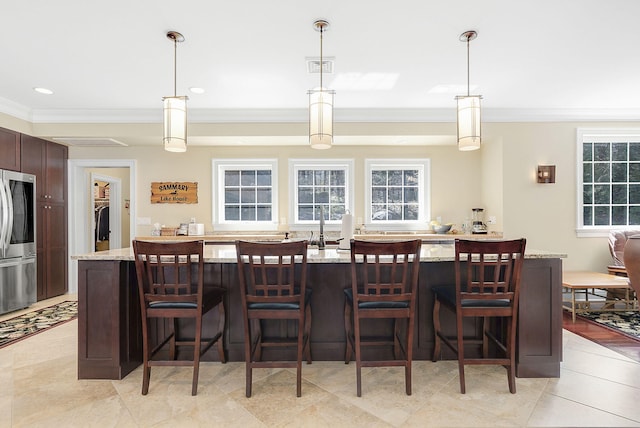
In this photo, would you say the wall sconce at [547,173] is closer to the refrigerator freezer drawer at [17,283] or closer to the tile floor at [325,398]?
the tile floor at [325,398]

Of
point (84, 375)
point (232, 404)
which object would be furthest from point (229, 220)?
point (232, 404)

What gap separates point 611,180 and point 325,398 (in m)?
5.06

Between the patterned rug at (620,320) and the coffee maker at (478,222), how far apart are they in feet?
5.17

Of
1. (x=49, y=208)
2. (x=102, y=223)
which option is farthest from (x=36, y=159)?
(x=102, y=223)

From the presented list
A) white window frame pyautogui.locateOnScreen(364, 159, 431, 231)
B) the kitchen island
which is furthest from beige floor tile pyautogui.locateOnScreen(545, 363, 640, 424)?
white window frame pyautogui.locateOnScreen(364, 159, 431, 231)

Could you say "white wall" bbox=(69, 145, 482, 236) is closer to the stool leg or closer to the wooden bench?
the wooden bench

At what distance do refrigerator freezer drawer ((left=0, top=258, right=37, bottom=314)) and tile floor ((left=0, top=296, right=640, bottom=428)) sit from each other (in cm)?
178

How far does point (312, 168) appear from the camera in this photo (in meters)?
5.33

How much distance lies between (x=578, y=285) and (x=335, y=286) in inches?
111

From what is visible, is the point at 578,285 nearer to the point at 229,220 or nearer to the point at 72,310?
the point at 229,220

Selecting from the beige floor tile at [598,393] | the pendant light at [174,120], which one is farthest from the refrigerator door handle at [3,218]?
the beige floor tile at [598,393]

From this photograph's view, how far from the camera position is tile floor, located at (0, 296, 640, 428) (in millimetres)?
1921

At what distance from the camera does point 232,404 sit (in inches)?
82.1

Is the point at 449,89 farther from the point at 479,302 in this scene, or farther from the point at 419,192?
the point at 479,302
